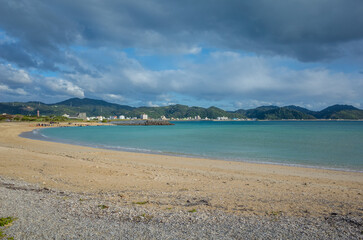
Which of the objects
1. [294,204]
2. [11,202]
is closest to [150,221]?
[11,202]

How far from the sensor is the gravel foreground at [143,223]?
197 inches

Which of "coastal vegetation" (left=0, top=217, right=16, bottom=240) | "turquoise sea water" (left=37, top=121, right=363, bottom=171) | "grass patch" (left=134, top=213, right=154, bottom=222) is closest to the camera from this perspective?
"coastal vegetation" (left=0, top=217, right=16, bottom=240)

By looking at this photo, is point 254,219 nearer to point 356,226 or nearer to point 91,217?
point 356,226

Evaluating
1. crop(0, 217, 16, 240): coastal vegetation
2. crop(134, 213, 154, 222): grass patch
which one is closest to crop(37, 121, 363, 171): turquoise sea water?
crop(134, 213, 154, 222): grass patch

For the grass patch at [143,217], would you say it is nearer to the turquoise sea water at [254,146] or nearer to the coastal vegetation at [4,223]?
the coastal vegetation at [4,223]

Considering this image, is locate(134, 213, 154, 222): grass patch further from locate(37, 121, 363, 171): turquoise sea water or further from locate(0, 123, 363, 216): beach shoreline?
locate(37, 121, 363, 171): turquoise sea water

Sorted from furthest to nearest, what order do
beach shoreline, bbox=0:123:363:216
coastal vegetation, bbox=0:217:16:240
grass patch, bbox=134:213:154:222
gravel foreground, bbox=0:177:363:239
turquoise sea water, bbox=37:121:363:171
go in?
turquoise sea water, bbox=37:121:363:171 → beach shoreline, bbox=0:123:363:216 → grass patch, bbox=134:213:154:222 → gravel foreground, bbox=0:177:363:239 → coastal vegetation, bbox=0:217:16:240

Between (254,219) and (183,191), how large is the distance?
11.9 ft

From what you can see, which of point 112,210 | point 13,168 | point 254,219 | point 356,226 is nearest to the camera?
point 356,226

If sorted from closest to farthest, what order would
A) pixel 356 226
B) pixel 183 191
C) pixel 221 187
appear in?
pixel 356 226
pixel 183 191
pixel 221 187

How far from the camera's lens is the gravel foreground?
5.00m

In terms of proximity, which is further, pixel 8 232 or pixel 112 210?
pixel 112 210

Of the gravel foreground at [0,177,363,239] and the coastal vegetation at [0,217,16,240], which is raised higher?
the coastal vegetation at [0,217,16,240]

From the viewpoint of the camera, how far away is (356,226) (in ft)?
18.3
